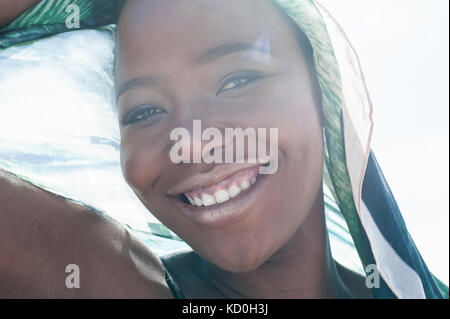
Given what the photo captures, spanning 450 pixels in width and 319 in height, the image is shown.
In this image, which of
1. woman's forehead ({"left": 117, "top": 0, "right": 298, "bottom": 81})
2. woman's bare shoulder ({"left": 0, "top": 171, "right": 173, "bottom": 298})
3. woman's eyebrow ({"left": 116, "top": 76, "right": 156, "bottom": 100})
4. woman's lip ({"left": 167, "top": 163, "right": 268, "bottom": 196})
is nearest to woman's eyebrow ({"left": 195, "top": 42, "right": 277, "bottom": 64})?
woman's forehead ({"left": 117, "top": 0, "right": 298, "bottom": 81})

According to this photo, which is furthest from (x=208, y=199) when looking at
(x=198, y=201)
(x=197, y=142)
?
(x=197, y=142)

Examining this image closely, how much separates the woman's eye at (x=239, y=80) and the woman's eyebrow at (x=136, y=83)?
0.18 meters

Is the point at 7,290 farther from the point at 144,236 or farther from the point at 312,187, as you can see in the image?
the point at 312,187

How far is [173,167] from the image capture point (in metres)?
1.27

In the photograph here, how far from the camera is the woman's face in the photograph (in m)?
1.23

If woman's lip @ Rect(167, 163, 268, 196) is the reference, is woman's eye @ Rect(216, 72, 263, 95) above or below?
above

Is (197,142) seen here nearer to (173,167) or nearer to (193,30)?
(173,167)

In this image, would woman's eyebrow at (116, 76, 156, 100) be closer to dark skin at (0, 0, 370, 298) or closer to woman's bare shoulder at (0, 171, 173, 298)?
dark skin at (0, 0, 370, 298)

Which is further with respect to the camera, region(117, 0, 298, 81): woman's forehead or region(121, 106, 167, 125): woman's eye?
region(121, 106, 167, 125): woman's eye

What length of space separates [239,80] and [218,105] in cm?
10

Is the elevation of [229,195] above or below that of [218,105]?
below

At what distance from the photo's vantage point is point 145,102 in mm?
1312

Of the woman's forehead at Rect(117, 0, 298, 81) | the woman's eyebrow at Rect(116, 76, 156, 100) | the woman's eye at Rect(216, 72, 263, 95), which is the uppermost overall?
the woman's forehead at Rect(117, 0, 298, 81)

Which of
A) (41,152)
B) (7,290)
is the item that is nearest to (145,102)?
(41,152)
